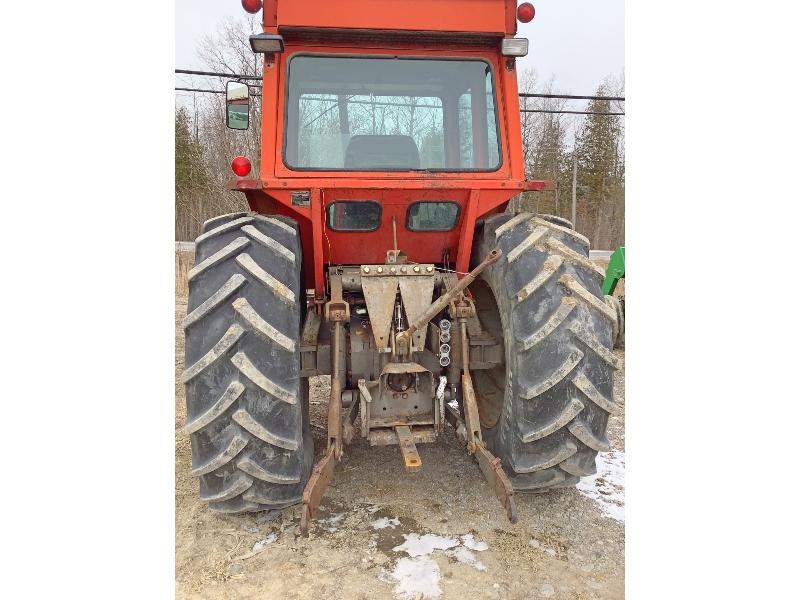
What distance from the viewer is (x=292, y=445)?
2.27m

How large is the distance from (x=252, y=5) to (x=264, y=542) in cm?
264

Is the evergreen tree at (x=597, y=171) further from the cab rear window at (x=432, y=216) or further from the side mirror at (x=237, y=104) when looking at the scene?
the side mirror at (x=237, y=104)

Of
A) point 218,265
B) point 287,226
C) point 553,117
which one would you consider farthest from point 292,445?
point 553,117

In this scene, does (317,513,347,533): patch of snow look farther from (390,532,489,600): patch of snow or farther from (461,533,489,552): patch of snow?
(461,533,489,552): patch of snow

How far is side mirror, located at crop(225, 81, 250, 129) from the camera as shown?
2.80 metres

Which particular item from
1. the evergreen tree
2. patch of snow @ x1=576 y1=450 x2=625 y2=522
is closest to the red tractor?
patch of snow @ x1=576 y1=450 x2=625 y2=522

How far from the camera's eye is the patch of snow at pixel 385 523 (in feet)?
8.64

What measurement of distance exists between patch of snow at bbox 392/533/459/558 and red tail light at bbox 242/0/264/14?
2712 millimetres

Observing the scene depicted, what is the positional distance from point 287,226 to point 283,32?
1.01 m

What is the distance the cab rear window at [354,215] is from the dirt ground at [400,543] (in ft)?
4.87

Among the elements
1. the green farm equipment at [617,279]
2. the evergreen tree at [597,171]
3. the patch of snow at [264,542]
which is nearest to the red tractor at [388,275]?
the patch of snow at [264,542]

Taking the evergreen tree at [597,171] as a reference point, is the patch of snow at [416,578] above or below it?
below

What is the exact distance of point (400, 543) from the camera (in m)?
2.49

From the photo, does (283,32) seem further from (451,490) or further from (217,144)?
(451,490)
